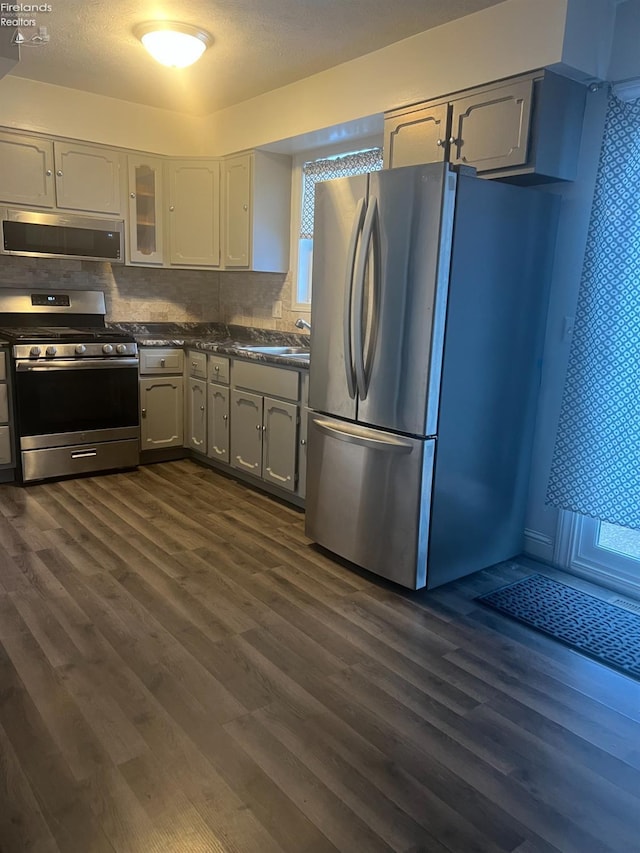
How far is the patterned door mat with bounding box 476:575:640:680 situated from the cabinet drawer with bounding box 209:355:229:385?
2278mm

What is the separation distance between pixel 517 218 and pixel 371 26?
121 centimetres

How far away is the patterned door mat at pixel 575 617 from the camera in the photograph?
2.44 meters

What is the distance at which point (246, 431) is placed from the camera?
4152mm

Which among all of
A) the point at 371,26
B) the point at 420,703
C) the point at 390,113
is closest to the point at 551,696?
the point at 420,703

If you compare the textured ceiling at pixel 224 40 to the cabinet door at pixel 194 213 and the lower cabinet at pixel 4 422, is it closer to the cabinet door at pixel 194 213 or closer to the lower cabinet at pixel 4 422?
the cabinet door at pixel 194 213

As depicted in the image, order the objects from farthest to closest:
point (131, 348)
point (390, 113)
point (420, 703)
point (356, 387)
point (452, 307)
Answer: point (131, 348) < point (390, 113) < point (356, 387) < point (452, 307) < point (420, 703)

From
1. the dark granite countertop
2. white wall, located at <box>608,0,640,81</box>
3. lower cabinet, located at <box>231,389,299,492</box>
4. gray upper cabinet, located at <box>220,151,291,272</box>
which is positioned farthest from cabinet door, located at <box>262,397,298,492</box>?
white wall, located at <box>608,0,640,81</box>

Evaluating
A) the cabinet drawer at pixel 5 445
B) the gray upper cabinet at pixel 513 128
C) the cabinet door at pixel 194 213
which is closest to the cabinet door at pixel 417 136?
the gray upper cabinet at pixel 513 128

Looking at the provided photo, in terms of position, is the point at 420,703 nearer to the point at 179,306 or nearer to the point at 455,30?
the point at 455,30

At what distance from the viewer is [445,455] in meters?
2.75

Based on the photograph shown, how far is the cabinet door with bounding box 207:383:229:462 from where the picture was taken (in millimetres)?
4344

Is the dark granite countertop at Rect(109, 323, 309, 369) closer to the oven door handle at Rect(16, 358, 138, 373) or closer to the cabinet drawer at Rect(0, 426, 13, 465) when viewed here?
the oven door handle at Rect(16, 358, 138, 373)

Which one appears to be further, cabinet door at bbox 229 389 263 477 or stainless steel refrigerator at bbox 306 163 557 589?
cabinet door at bbox 229 389 263 477

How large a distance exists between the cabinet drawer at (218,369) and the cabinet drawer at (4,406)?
4.27 feet
